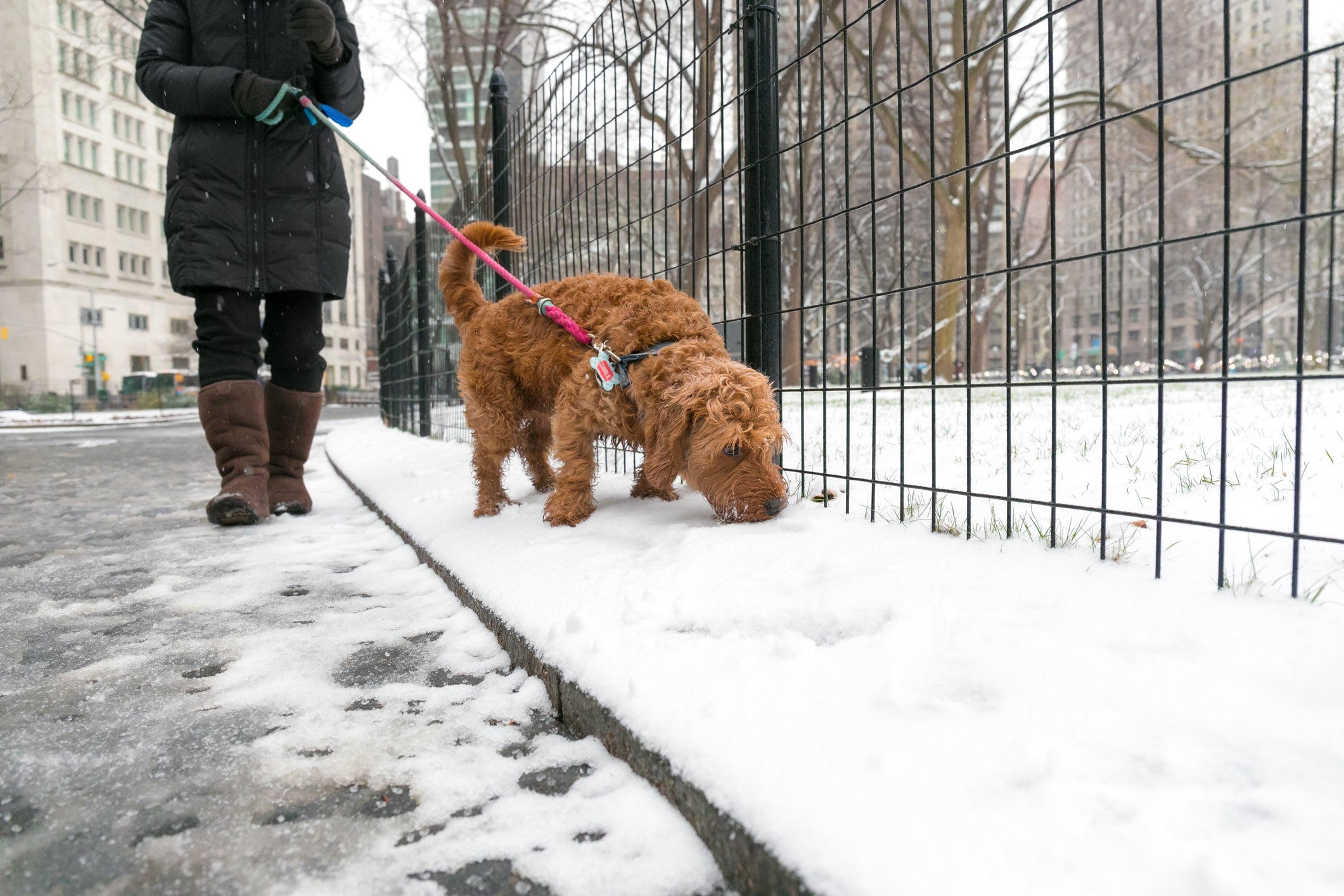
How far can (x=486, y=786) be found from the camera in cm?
156

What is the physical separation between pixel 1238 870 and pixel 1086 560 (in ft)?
3.82

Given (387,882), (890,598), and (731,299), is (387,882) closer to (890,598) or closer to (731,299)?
(890,598)

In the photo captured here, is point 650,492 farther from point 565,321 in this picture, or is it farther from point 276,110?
point 276,110

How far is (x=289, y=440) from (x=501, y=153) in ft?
9.65

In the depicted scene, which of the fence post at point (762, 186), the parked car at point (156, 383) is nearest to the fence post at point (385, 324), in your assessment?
the fence post at point (762, 186)

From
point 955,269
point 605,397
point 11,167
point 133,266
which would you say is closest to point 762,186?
point 605,397

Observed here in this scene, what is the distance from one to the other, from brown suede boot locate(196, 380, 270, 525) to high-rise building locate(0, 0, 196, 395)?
4065 centimetres

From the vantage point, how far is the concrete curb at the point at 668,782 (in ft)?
3.80

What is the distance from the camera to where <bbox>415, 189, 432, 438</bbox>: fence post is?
921 centimetres

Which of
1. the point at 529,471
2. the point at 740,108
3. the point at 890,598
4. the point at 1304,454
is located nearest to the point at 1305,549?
the point at 890,598

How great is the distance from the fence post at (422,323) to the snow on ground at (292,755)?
6331 mm

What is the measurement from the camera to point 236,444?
425cm

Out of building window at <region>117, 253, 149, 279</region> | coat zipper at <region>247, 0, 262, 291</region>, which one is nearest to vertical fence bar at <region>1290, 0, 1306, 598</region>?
coat zipper at <region>247, 0, 262, 291</region>

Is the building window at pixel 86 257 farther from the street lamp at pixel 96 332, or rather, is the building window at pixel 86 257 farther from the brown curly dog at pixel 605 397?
the brown curly dog at pixel 605 397
